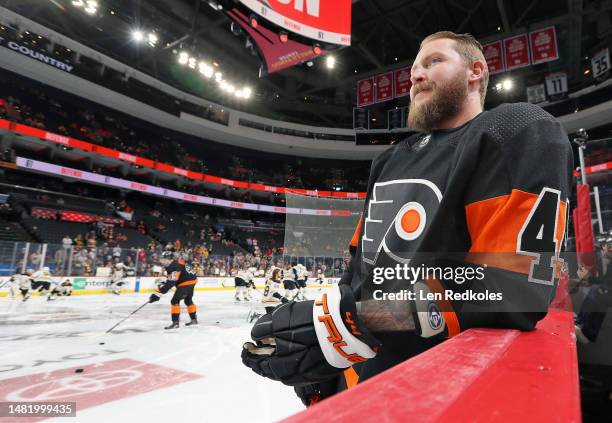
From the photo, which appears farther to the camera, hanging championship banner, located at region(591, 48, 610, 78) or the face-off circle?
hanging championship banner, located at region(591, 48, 610, 78)

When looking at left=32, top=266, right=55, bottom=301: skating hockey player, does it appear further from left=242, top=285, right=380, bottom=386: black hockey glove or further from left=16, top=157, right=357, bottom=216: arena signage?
left=242, top=285, right=380, bottom=386: black hockey glove

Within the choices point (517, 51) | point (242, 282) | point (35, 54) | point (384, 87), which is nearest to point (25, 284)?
point (242, 282)

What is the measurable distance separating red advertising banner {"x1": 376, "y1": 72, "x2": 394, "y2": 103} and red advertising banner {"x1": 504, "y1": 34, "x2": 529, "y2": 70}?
16.1ft

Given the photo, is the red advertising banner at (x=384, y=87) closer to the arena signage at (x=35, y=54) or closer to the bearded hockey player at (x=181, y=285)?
the bearded hockey player at (x=181, y=285)

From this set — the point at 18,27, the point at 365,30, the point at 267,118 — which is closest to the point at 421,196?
the point at 365,30

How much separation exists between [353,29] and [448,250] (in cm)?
2006

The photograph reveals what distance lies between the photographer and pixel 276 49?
5605 millimetres

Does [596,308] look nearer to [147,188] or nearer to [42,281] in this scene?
[42,281]

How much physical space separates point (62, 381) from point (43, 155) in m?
22.0

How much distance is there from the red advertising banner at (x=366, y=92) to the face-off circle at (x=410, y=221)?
656 inches

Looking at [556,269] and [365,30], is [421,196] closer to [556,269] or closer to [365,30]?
[556,269]

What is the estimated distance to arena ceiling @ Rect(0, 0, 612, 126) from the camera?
16156 millimetres

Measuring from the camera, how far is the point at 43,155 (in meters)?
20.5

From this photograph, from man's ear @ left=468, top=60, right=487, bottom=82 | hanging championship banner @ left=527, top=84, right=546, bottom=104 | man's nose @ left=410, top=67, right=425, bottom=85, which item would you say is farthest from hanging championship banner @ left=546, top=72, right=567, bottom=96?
man's nose @ left=410, top=67, right=425, bottom=85
